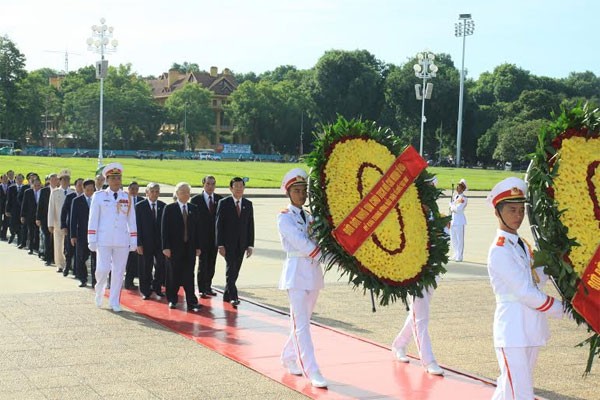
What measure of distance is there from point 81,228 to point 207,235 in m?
2.49

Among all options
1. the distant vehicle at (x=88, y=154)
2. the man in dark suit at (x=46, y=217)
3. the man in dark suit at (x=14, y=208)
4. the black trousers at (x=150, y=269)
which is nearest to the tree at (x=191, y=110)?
the distant vehicle at (x=88, y=154)

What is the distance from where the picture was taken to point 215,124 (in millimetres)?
125125

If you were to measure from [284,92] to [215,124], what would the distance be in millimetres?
19572

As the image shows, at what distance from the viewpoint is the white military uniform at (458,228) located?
16953mm

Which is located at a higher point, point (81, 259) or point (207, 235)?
point (207, 235)

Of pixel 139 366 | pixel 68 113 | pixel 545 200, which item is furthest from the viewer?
pixel 68 113

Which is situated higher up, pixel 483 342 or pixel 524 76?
pixel 524 76

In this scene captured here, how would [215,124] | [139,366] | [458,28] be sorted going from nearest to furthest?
1. [139,366]
2. [458,28]
3. [215,124]

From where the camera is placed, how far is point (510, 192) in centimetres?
542

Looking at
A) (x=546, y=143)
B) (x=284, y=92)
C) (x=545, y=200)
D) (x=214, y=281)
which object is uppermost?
(x=284, y=92)

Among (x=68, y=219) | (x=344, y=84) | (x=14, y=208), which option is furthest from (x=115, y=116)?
(x=68, y=219)

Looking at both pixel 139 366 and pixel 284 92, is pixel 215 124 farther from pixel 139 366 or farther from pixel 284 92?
pixel 139 366

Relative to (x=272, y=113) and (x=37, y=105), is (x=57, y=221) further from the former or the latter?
(x=272, y=113)

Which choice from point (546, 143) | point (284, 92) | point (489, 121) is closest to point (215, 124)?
point (284, 92)
